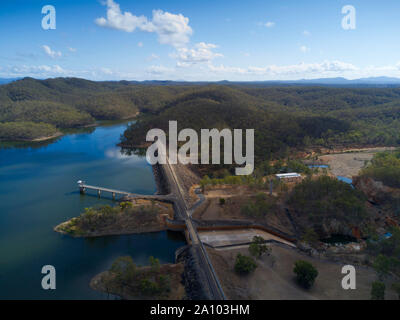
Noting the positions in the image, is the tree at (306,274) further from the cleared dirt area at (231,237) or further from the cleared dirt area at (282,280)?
the cleared dirt area at (231,237)

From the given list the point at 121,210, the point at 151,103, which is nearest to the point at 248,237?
the point at 121,210

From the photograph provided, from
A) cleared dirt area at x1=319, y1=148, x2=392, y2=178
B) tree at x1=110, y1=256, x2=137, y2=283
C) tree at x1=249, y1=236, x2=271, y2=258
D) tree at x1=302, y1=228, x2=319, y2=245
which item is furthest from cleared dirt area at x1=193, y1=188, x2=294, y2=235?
cleared dirt area at x1=319, y1=148, x2=392, y2=178

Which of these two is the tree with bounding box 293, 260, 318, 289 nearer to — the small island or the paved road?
the paved road

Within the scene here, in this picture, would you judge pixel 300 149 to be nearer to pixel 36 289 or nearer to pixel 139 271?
pixel 139 271

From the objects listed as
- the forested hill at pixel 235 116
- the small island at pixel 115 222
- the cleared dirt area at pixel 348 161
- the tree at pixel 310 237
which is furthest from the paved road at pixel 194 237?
the cleared dirt area at pixel 348 161

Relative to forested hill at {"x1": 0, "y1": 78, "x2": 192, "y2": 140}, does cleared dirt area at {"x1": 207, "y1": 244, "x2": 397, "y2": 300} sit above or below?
below

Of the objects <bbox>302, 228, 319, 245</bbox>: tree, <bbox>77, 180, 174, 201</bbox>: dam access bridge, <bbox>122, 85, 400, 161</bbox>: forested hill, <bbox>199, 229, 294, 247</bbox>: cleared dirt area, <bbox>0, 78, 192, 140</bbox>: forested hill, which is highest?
<bbox>0, 78, 192, 140</bbox>: forested hill

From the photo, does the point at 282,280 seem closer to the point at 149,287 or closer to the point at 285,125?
the point at 149,287
